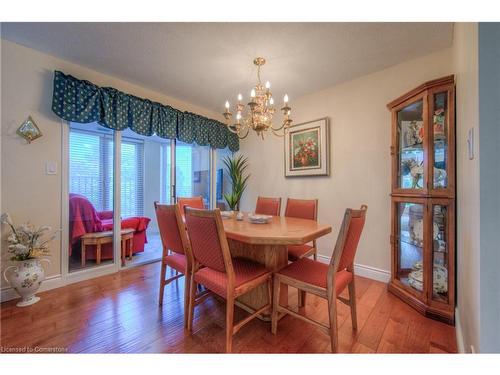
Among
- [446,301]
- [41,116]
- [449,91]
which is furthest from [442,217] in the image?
[41,116]

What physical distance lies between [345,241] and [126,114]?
2837mm

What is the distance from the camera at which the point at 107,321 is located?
1.58 m

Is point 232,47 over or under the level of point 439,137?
over

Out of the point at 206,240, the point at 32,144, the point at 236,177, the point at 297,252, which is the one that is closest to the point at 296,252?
the point at 297,252

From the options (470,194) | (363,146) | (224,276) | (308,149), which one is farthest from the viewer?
(308,149)

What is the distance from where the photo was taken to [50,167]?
212 cm

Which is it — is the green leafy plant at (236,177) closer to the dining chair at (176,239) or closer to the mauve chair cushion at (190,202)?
the mauve chair cushion at (190,202)

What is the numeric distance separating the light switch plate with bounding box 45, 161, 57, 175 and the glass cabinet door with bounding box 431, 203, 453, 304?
12.2ft

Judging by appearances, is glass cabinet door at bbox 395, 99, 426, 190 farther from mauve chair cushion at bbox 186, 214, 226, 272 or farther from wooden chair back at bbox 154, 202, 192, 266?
wooden chair back at bbox 154, 202, 192, 266

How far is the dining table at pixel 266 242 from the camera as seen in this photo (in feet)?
4.19

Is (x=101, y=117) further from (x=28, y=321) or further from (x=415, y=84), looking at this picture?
(x=415, y=84)

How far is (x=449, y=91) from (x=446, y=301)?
5.56ft

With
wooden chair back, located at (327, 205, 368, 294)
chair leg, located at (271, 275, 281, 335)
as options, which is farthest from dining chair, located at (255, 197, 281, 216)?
wooden chair back, located at (327, 205, 368, 294)

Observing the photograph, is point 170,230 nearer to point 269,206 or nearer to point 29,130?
point 269,206
